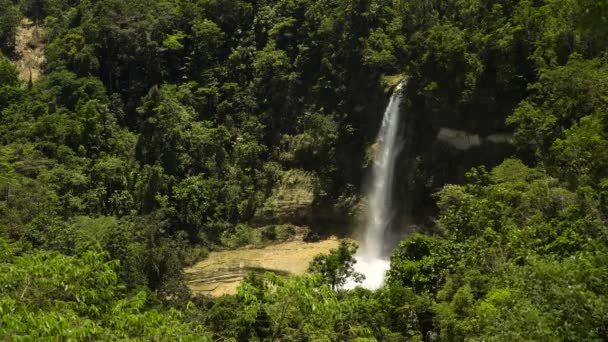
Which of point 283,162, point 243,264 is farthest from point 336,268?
point 283,162

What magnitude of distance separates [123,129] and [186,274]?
11.7m

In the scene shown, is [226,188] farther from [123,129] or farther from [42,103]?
[42,103]

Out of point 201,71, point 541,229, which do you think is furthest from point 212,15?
point 541,229

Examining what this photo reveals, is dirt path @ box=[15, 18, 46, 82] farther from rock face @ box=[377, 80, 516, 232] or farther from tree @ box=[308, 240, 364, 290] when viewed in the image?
tree @ box=[308, 240, 364, 290]

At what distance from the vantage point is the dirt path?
46469 millimetres

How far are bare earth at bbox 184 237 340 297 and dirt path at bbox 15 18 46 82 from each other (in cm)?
1948

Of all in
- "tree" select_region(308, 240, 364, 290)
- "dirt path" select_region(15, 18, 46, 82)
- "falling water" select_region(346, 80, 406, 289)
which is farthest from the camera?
"dirt path" select_region(15, 18, 46, 82)

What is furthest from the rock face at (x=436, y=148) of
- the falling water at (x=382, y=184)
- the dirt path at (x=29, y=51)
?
the dirt path at (x=29, y=51)

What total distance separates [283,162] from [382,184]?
5609mm

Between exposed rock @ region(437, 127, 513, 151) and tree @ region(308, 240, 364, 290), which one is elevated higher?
exposed rock @ region(437, 127, 513, 151)

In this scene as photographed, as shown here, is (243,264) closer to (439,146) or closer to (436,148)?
(436,148)

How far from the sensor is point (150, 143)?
126 feet

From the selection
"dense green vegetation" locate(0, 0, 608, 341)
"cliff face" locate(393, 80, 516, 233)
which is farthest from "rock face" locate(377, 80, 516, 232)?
"dense green vegetation" locate(0, 0, 608, 341)

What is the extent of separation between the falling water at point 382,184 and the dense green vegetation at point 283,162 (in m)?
0.77
